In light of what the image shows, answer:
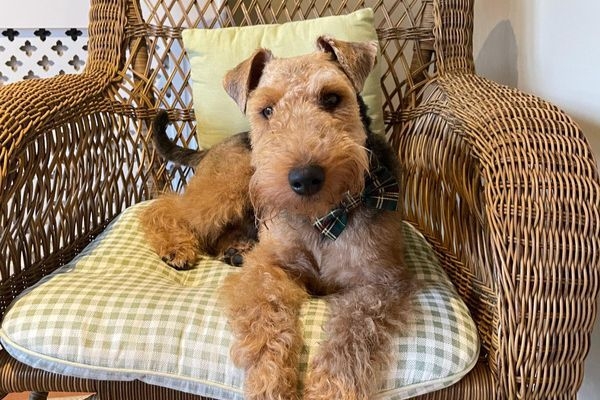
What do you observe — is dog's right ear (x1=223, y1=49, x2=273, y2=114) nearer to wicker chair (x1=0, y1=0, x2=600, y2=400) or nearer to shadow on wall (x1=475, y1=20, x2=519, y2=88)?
wicker chair (x1=0, y1=0, x2=600, y2=400)

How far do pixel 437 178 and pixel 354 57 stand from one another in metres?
0.43

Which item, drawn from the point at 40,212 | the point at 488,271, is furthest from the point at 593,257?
the point at 40,212

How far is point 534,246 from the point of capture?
1039 millimetres

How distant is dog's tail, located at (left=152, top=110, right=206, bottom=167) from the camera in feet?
6.29

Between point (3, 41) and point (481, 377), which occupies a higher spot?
point (3, 41)

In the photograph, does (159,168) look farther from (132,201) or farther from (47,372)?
(47,372)

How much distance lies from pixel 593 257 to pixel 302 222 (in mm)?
675

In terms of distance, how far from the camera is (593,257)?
1.03 m

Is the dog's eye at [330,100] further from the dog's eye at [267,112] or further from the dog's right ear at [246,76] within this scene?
the dog's right ear at [246,76]

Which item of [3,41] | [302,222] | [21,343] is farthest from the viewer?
[3,41]

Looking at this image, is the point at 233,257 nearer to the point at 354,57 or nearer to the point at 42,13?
the point at 354,57

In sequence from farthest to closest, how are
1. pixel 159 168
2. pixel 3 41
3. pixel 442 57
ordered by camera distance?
pixel 3 41
pixel 159 168
pixel 442 57

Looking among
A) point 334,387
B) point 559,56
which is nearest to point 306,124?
point 334,387

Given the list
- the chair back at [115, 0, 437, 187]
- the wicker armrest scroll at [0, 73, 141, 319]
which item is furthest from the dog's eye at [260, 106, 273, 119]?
the chair back at [115, 0, 437, 187]
